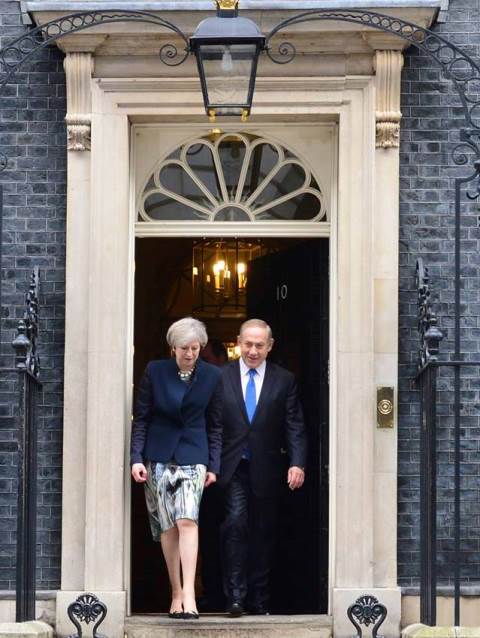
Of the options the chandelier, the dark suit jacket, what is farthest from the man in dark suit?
the chandelier

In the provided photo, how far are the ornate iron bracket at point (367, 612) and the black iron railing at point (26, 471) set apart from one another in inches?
73.1

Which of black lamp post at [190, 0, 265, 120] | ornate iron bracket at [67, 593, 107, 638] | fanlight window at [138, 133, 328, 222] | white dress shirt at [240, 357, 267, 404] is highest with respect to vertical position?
black lamp post at [190, 0, 265, 120]

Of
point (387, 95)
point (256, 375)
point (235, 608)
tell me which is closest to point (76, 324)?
point (256, 375)

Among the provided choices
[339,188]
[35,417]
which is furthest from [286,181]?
[35,417]

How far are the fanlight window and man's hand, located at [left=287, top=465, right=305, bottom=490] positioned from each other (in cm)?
161

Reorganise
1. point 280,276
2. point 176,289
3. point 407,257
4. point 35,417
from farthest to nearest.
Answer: point 176,289, point 280,276, point 407,257, point 35,417

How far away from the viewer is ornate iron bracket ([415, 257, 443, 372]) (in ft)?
34.4

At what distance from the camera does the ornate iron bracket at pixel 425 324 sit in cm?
1050

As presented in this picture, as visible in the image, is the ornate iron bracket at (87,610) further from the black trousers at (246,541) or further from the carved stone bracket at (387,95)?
the carved stone bracket at (387,95)

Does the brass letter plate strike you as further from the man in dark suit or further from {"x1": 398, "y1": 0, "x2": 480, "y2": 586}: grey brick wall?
the man in dark suit

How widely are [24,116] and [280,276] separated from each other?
2295 millimetres

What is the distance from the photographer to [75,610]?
1100 centimetres

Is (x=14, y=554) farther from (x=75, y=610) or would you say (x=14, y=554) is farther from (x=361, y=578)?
(x=361, y=578)

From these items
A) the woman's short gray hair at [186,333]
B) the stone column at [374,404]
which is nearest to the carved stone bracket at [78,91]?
the woman's short gray hair at [186,333]
